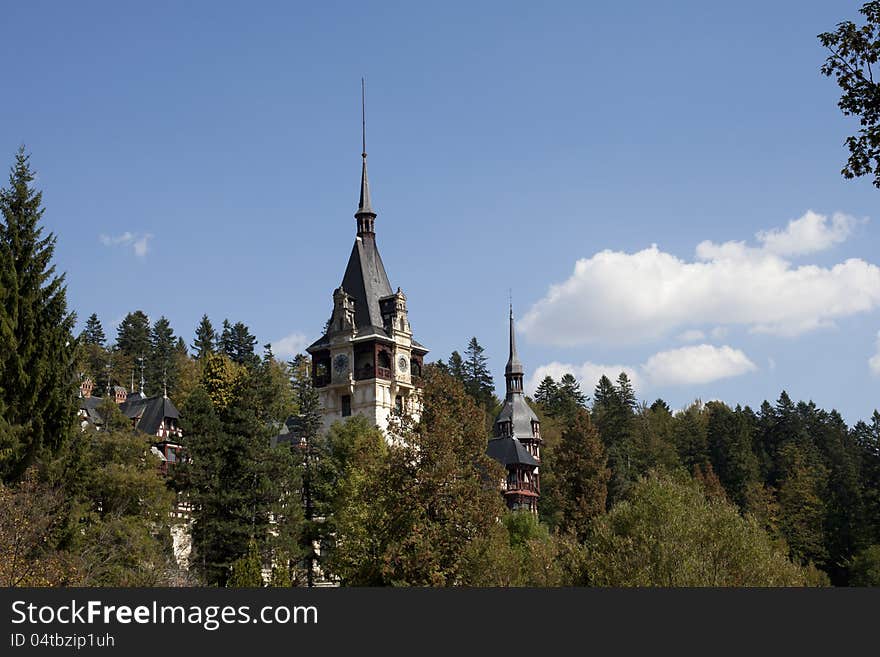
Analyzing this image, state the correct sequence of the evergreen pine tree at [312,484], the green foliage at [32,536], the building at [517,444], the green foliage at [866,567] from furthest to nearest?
the building at [517,444] < the green foliage at [866,567] < the evergreen pine tree at [312,484] < the green foliage at [32,536]

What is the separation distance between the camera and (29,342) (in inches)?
1448

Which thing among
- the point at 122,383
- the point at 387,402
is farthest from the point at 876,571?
the point at 122,383

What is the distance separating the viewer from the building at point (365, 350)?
86.9 m

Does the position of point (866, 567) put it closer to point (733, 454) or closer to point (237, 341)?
point (733, 454)

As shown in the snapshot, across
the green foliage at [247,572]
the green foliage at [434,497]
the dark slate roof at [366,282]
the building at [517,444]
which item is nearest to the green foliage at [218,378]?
the dark slate roof at [366,282]

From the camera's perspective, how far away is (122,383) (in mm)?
128000

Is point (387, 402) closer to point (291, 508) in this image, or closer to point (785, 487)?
point (291, 508)

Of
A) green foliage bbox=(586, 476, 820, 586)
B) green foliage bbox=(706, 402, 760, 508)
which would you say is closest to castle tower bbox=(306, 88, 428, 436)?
green foliage bbox=(706, 402, 760, 508)

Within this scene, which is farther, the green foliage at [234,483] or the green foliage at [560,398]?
the green foliage at [560,398]

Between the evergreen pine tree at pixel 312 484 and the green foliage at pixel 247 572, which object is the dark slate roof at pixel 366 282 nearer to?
the evergreen pine tree at pixel 312 484

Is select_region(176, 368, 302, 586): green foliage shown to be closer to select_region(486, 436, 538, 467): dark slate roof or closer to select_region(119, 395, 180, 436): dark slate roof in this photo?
select_region(119, 395, 180, 436): dark slate roof

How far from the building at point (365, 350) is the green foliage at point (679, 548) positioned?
45.7 meters

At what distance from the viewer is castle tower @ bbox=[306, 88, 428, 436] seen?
86.9m

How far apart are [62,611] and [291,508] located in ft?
114
